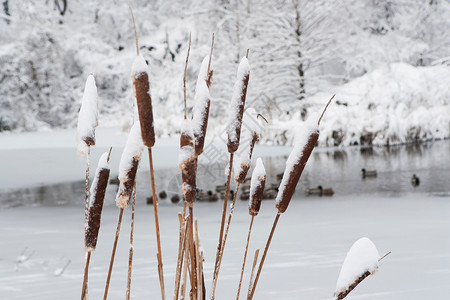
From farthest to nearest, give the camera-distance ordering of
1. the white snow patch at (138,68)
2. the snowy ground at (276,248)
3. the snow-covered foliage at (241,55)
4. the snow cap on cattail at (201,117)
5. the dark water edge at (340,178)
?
the snow-covered foliage at (241,55)
the dark water edge at (340,178)
the snowy ground at (276,248)
the snow cap on cattail at (201,117)
the white snow patch at (138,68)

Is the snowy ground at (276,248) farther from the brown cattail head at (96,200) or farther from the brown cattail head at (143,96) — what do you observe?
the brown cattail head at (143,96)

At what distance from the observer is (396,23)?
18.1m

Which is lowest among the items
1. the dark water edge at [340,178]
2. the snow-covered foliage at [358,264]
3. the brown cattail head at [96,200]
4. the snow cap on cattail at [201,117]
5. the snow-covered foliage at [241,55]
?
the dark water edge at [340,178]

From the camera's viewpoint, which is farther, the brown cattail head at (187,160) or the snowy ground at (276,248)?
the snowy ground at (276,248)

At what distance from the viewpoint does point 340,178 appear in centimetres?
621

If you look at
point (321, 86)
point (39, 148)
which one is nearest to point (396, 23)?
point (321, 86)

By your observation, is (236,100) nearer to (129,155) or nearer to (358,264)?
(129,155)

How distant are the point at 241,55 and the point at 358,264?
42.7 feet

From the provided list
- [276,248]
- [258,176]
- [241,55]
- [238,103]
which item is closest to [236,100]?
[238,103]

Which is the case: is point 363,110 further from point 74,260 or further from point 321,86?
point 74,260

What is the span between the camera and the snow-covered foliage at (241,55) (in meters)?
12.2

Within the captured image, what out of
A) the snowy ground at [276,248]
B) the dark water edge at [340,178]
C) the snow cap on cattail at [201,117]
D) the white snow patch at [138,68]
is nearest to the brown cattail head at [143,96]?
the white snow patch at [138,68]

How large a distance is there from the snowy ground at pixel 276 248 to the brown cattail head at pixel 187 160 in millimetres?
1188

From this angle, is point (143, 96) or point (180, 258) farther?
point (180, 258)
